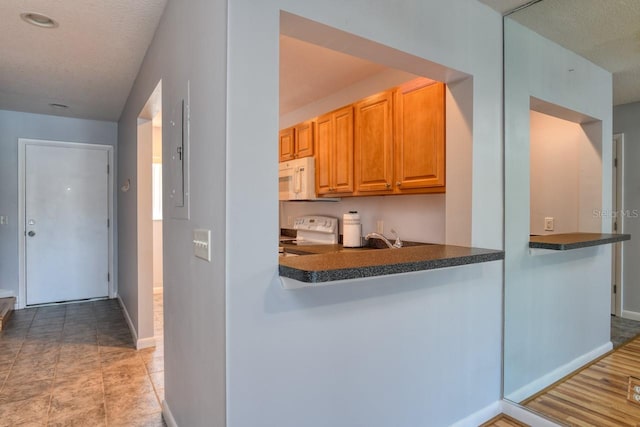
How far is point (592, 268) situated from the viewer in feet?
6.94

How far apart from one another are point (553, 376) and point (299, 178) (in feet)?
8.06

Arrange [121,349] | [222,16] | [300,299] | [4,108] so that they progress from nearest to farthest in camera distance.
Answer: [222,16], [300,299], [121,349], [4,108]

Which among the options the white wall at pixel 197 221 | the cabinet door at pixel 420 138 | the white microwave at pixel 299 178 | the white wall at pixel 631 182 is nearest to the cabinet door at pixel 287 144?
the white microwave at pixel 299 178

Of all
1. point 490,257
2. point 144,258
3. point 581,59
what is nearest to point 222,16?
point 490,257

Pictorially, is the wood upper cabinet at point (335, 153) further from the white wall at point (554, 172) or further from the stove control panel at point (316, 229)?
the white wall at point (554, 172)

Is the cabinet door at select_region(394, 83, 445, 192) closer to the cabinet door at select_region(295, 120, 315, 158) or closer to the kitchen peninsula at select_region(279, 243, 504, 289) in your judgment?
the kitchen peninsula at select_region(279, 243, 504, 289)

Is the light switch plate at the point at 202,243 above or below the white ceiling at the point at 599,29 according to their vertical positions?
below

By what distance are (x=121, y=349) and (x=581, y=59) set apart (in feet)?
13.0

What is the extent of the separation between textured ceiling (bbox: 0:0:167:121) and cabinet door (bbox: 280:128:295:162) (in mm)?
1474

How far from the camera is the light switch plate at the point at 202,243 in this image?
1372mm

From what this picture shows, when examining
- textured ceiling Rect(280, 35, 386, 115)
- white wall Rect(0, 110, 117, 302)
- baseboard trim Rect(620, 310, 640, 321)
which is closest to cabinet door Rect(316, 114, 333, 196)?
textured ceiling Rect(280, 35, 386, 115)

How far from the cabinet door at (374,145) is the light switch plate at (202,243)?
1.50 meters

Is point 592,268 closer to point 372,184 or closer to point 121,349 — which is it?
point 372,184

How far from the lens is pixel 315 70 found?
2.94 metres
